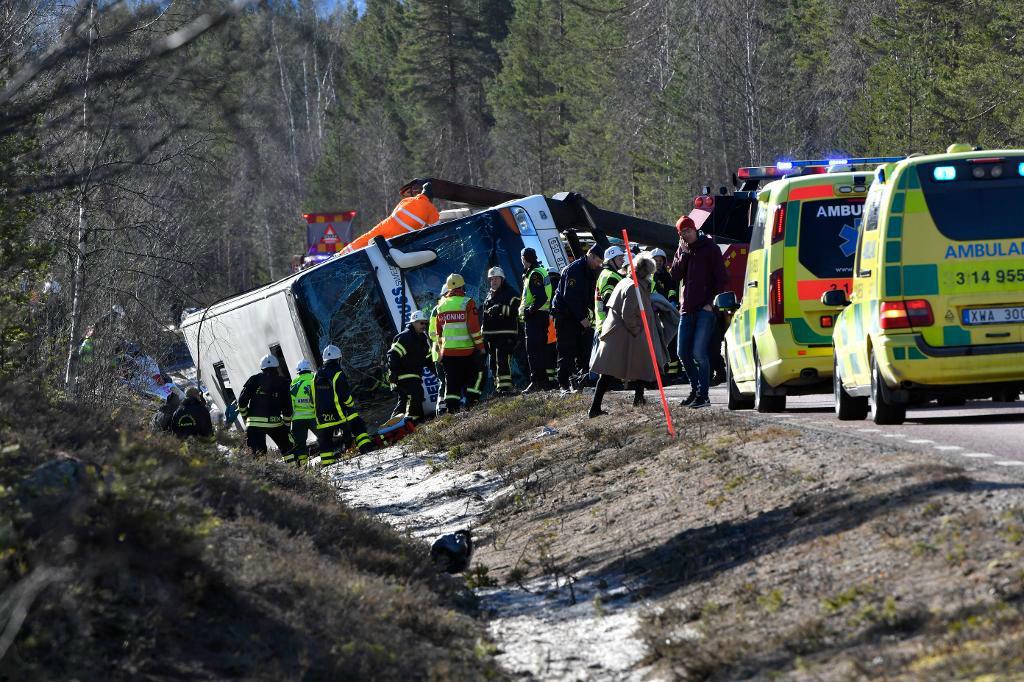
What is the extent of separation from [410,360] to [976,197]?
11535 mm

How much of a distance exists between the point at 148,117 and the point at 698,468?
19.0 feet

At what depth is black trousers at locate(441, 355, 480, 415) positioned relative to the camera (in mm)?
21766

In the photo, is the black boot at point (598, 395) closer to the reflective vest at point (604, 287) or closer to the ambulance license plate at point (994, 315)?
the reflective vest at point (604, 287)

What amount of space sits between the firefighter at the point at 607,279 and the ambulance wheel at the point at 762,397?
209 centimetres

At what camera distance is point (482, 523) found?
45.4ft

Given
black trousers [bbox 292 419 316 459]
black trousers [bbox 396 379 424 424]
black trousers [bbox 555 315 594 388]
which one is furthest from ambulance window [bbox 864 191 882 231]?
black trousers [bbox 396 379 424 424]

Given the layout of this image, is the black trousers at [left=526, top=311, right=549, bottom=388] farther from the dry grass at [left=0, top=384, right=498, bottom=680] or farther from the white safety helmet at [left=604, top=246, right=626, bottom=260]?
the dry grass at [left=0, top=384, right=498, bottom=680]

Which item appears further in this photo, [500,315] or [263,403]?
[500,315]

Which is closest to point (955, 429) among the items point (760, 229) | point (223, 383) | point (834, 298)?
point (834, 298)

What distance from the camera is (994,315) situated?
11.8m

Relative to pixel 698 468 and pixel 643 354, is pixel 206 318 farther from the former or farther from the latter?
pixel 698 468

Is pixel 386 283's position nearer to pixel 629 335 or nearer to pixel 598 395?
pixel 598 395

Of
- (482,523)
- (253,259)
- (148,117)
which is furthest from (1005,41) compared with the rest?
(253,259)

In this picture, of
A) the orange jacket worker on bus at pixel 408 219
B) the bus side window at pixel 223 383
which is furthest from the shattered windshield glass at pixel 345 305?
the bus side window at pixel 223 383
